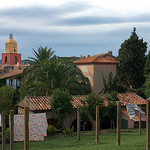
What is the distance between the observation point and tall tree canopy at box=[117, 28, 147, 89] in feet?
147

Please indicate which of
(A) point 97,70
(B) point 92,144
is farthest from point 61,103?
(A) point 97,70

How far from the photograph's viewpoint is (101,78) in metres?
37.0

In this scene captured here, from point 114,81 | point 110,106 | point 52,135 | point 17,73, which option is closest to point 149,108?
point 110,106

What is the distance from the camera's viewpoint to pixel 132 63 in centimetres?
4481

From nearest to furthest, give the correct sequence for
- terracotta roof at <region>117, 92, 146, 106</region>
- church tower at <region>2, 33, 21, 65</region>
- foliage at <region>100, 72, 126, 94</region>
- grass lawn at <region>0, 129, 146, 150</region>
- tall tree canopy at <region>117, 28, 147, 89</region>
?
grass lawn at <region>0, 129, 146, 150</region>
terracotta roof at <region>117, 92, 146, 106</region>
foliage at <region>100, 72, 126, 94</region>
tall tree canopy at <region>117, 28, 147, 89</region>
church tower at <region>2, 33, 21, 65</region>

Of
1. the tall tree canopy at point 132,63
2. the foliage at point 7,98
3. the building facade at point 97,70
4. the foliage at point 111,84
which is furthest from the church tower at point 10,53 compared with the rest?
the foliage at point 111,84

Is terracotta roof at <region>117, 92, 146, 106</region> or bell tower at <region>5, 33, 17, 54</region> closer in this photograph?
terracotta roof at <region>117, 92, 146, 106</region>

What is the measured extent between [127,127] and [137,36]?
20.9m

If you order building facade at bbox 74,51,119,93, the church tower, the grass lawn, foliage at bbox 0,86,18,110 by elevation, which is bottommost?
the grass lawn

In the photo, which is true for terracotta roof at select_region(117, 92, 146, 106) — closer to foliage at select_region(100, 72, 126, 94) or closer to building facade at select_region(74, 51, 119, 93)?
foliage at select_region(100, 72, 126, 94)

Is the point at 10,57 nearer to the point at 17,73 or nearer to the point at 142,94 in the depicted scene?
the point at 17,73

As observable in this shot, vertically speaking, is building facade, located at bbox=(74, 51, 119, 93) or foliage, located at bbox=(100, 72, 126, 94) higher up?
building facade, located at bbox=(74, 51, 119, 93)

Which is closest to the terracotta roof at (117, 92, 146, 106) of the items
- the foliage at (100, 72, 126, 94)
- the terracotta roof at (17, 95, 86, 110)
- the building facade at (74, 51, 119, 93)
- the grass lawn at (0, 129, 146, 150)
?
the foliage at (100, 72, 126, 94)

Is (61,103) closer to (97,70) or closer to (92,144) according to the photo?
(92,144)
